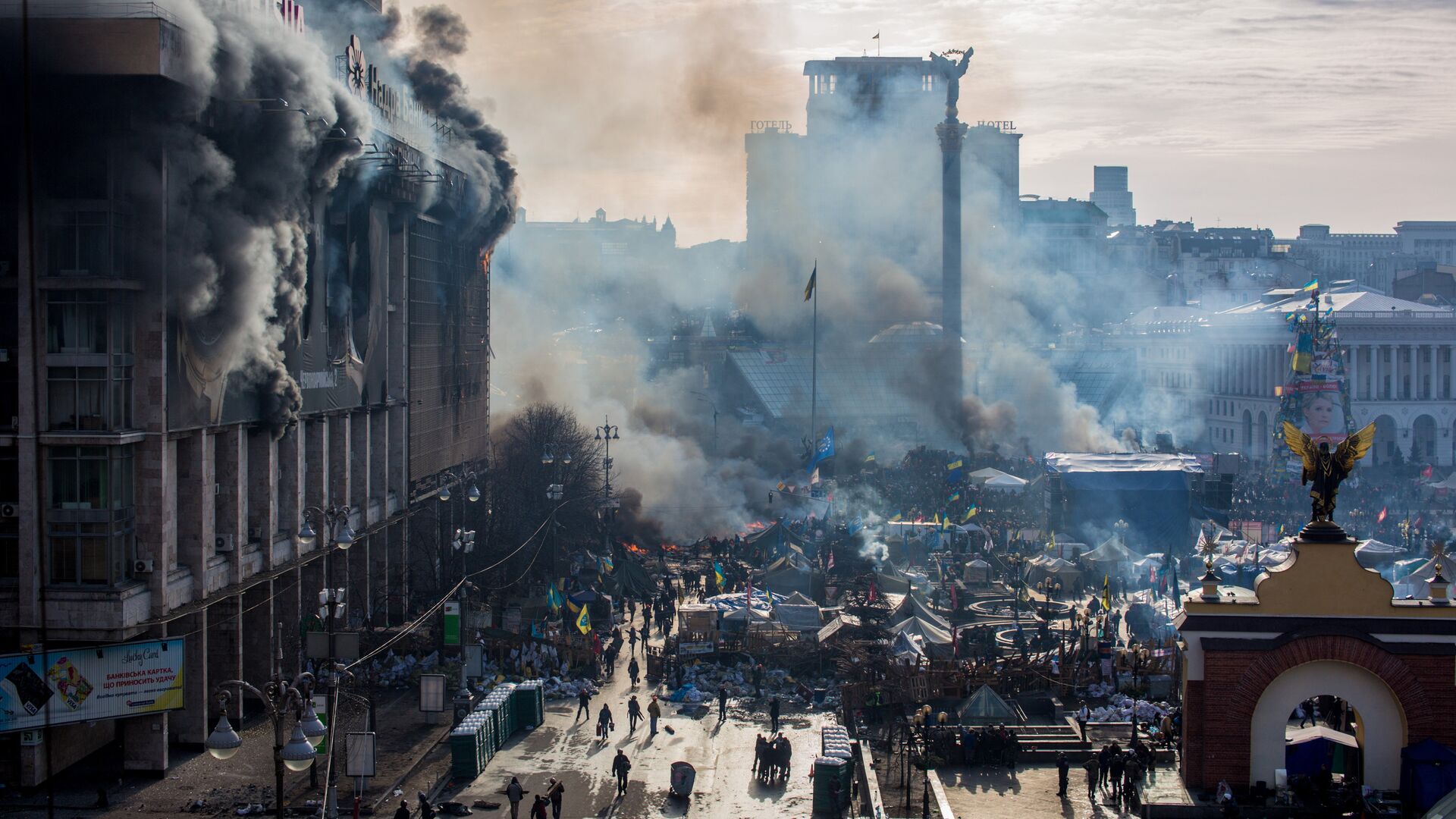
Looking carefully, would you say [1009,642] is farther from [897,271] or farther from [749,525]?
[897,271]

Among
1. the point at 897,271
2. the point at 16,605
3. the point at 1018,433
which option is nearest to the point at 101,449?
the point at 16,605

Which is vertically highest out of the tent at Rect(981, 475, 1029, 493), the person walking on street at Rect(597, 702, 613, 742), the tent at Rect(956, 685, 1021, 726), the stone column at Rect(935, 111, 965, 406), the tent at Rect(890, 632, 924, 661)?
the stone column at Rect(935, 111, 965, 406)

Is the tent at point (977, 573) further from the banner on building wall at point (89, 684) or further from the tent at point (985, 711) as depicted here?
the banner on building wall at point (89, 684)

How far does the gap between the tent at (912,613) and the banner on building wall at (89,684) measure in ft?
54.8

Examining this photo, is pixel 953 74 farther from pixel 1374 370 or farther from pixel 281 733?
pixel 281 733

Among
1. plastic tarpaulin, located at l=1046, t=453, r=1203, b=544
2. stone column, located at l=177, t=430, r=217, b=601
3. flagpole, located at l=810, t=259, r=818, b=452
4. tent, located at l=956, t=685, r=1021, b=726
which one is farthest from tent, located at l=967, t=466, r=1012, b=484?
stone column, located at l=177, t=430, r=217, b=601

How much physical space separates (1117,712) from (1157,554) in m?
18.9

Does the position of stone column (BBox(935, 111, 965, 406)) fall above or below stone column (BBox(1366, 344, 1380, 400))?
above

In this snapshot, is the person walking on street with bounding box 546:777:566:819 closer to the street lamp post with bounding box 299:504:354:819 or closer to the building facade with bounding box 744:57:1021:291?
the street lamp post with bounding box 299:504:354:819

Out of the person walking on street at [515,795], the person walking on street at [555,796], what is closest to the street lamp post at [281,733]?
the person walking on street at [515,795]

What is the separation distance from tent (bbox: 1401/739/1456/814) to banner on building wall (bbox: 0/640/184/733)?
20.0 m

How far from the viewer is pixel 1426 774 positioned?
21406mm

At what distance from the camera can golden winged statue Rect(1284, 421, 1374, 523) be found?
2227 cm

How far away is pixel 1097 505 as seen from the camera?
175 feet
